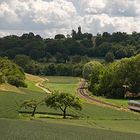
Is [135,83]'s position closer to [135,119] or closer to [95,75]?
[95,75]

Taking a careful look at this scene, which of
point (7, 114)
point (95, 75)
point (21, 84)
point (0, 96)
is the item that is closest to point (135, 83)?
point (95, 75)

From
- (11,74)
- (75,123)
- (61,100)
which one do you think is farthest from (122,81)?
(75,123)

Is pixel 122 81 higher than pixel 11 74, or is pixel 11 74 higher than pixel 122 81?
pixel 11 74

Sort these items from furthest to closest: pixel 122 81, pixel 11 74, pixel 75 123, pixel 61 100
A: pixel 11 74 → pixel 122 81 → pixel 61 100 → pixel 75 123

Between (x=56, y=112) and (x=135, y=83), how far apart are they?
55.3 meters

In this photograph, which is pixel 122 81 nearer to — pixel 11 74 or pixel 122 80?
pixel 122 80

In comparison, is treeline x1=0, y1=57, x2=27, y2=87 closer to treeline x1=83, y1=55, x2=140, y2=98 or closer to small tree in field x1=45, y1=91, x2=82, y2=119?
treeline x1=83, y1=55, x2=140, y2=98

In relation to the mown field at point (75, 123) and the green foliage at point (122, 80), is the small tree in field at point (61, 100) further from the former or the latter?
the green foliage at point (122, 80)

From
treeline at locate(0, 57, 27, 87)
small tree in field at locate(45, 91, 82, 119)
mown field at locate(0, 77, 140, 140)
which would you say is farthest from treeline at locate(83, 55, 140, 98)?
small tree in field at locate(45, 91, 82, 119)

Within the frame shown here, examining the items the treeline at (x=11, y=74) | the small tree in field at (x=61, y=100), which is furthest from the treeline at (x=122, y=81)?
the small tree in field at (x=61, y=100)

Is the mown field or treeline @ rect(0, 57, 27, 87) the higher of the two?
treeline @ rect(0, 57, 27, 87)

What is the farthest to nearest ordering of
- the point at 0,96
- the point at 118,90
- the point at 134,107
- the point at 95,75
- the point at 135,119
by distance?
A: the point at 95,75
the point at 118,90
the point at 134,107
the point at 0,96
the point at 135,119

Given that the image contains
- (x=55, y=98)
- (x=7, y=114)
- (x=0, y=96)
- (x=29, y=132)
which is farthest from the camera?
(x=0, y=96)

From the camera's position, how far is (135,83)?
4902 inches
